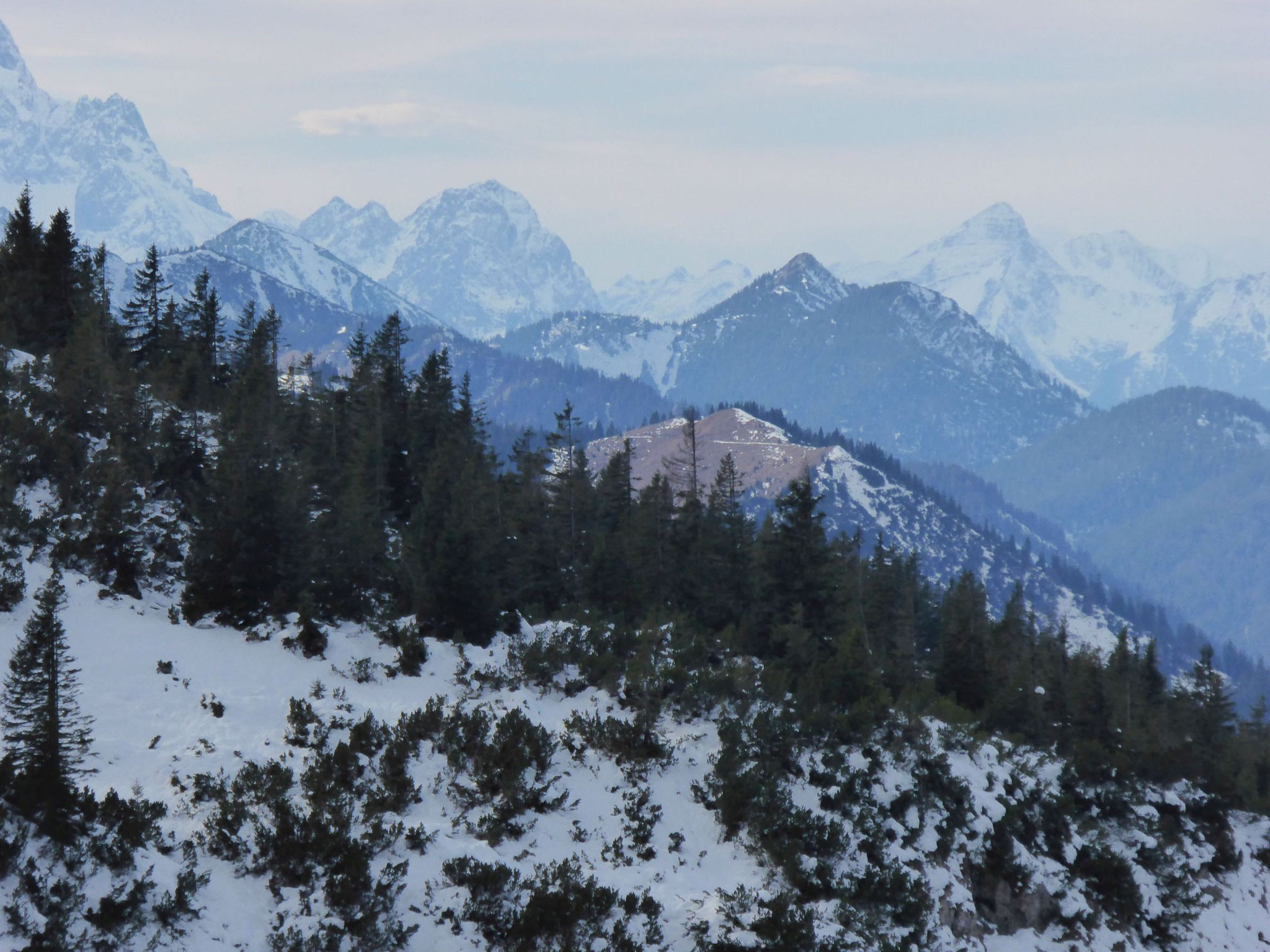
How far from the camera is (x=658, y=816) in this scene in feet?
118

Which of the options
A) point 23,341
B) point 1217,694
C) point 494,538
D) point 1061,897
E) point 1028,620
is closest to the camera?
point 1061,897

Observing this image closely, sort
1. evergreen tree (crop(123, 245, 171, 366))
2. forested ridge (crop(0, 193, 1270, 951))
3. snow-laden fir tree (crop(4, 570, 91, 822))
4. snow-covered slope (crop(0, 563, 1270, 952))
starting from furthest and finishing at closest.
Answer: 1. evergreen tree (crop(123, 245, 171, 366))
2. forested ridge (crop(0, 193, 1270, 951))
3. snow-covered slope (crop(0, 563, 1270, 952))
4. snow-laden fir tree (crop(4, 570, 91, 822))

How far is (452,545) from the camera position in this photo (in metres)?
49.2

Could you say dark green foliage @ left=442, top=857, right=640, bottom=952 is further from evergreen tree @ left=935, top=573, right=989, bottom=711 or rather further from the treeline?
evergreen tree @ left=935, top=573, right=989, bottom=711

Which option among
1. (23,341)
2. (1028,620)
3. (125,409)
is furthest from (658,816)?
(1028,620)

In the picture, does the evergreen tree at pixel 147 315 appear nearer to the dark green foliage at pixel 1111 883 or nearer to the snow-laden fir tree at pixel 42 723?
the snow-laden fir tree at pixel 42 723

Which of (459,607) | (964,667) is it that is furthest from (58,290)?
(964,667)

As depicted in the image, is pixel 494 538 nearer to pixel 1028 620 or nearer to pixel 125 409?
pixel 125 409

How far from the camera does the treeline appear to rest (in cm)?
4659

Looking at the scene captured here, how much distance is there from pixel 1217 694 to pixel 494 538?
51181mm

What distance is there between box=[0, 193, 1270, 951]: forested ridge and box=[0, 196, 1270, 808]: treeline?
0.59 ft

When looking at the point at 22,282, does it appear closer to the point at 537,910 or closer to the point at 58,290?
the point at 58,290

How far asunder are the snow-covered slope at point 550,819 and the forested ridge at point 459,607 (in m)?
0.27

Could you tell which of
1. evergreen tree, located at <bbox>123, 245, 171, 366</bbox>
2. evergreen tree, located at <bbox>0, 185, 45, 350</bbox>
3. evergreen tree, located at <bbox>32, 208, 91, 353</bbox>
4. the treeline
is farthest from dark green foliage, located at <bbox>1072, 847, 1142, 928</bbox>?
evergreen tree, located at <bbox>32, 208, 91, 353</bbox>
